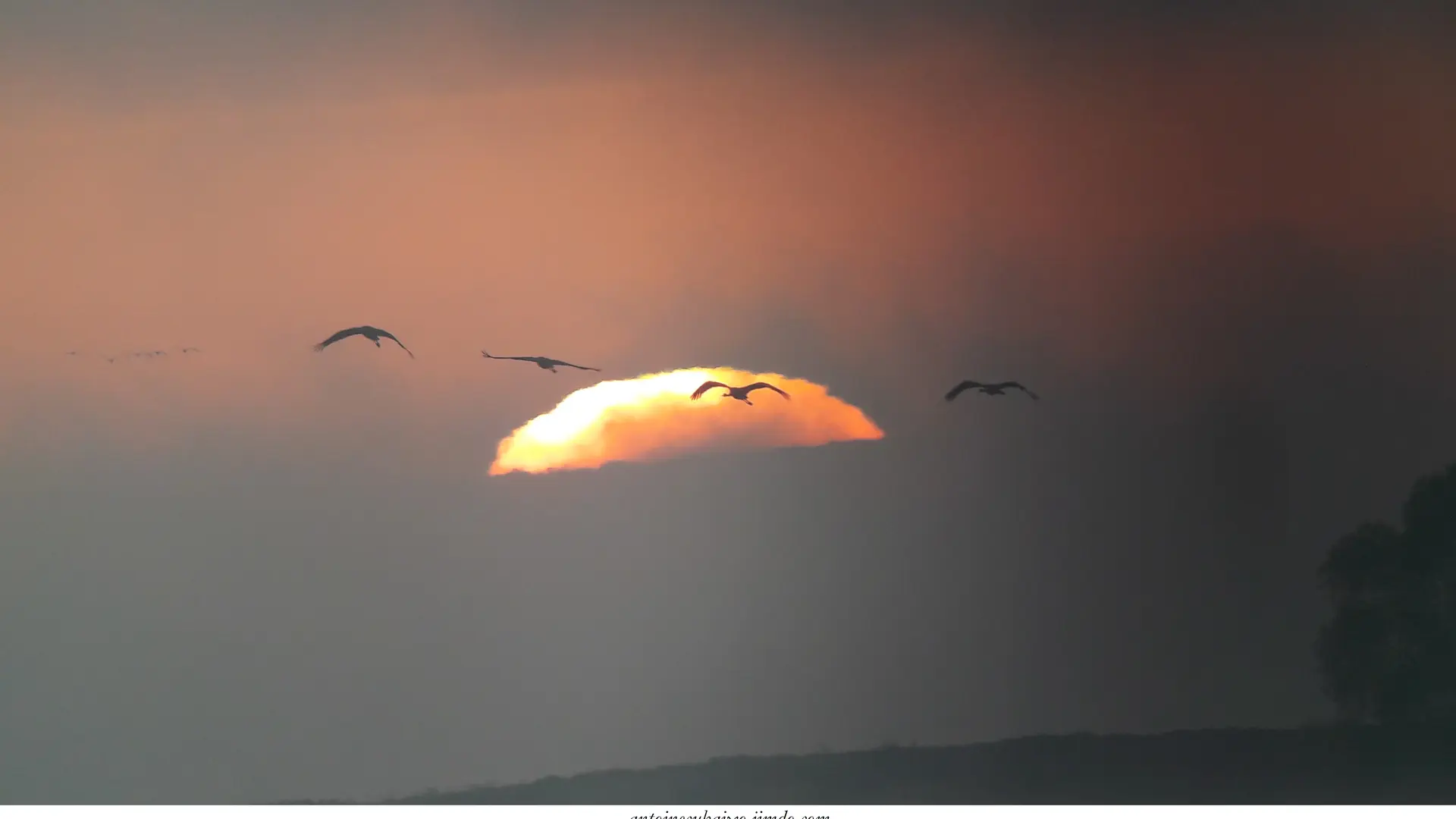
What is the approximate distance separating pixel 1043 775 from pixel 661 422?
113 centimetres

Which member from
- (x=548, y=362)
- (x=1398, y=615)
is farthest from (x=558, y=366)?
(x=1398, y=615)

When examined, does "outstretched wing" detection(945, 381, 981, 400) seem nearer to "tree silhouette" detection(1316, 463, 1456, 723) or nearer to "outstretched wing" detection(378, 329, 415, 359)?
"tree silhouette" detection(1316, 463, 1456, 723)

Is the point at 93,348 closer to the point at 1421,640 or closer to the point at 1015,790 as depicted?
the point at 1015,790

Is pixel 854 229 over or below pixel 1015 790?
over

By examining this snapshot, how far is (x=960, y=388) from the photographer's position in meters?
2.73

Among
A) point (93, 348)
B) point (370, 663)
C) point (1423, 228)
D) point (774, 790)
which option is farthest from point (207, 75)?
point (1423, 228)

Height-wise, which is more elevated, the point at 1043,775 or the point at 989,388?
the point at 989,388

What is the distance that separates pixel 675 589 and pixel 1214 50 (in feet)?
5.54

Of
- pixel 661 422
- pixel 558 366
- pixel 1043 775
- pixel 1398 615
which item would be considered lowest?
pixel 1043 775

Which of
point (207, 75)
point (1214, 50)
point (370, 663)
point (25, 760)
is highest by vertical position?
point (1214, 50)

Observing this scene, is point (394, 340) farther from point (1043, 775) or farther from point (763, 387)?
point (1043, 775)

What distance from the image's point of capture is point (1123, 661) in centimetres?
270

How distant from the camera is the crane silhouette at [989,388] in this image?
8.94 feet

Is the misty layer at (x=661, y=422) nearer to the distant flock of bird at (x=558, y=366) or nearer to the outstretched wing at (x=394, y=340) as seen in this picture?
the distant flock of bird at (x=558, y=366)
